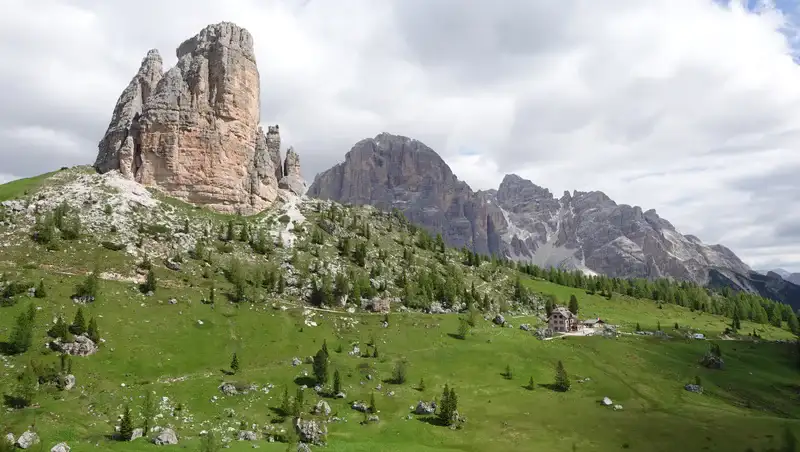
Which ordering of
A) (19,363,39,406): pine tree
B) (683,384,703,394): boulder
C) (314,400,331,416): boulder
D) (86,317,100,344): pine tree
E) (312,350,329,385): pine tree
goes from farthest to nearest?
1. (683,384,703,394): boulder
2. (312,350,329,385): pine tree
3. (86,317,100,344): pine tree
4. (314,400,331,416): boulder
5. (19,363,39,406): pine tree

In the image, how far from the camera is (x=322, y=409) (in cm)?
8581

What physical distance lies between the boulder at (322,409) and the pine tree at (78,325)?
48.5 metres

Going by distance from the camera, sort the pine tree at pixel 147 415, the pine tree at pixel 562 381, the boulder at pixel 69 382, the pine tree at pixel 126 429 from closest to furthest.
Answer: the pine tree at pixel 126 429 < the pine tree at pixel 147 415 < the boulder at pixel 69 382 < the pine tree at pixel 562 381

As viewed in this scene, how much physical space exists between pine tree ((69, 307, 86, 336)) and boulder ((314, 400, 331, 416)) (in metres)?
48.5

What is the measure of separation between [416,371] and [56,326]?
72.3 meters

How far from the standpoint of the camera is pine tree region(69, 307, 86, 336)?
94.7 m

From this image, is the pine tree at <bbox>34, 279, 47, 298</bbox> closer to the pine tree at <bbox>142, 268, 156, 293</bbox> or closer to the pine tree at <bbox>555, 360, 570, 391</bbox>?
the pine tree at <bbox>142, 268, 156, 293</bbox>

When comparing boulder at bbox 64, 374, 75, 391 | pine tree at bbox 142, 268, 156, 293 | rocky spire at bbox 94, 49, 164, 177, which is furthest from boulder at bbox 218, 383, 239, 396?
rocky spire at bbox 94, 49, 164, 177

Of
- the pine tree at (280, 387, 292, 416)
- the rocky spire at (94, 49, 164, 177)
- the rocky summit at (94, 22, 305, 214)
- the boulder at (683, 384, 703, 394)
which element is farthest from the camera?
the rocky summit at (94, 22, 305, 214)

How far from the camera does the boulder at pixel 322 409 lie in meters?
85.2

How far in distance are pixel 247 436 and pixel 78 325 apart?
47.7 metres

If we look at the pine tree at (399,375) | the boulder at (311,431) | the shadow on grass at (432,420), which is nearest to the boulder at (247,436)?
the boulder at (311,431)

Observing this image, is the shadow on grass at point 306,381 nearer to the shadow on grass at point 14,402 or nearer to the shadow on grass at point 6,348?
the shadow on grass at point 14,402

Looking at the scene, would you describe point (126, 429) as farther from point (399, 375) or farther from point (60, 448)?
point (399, 375)
